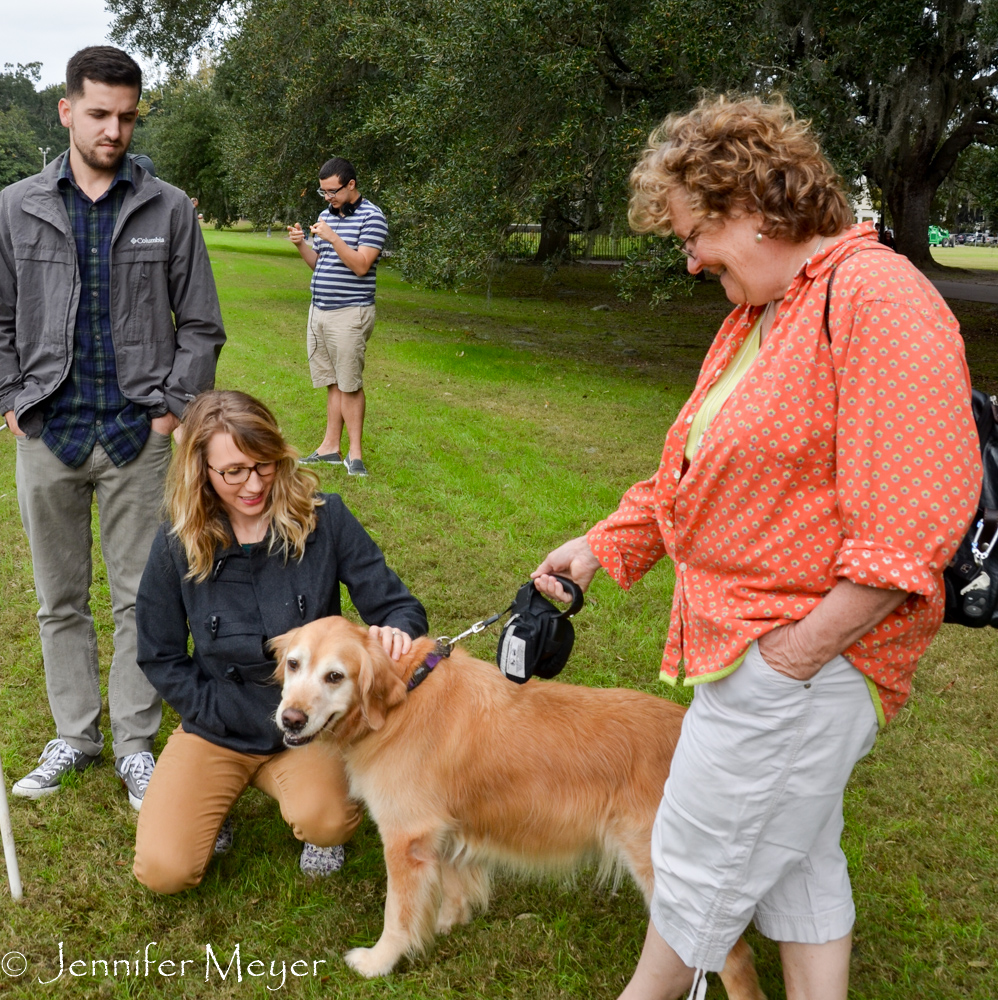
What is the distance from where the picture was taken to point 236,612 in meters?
3.27

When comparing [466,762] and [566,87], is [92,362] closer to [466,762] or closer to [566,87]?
[466,762]

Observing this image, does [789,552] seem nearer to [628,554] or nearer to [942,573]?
[942,573]

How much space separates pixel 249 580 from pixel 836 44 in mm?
10357

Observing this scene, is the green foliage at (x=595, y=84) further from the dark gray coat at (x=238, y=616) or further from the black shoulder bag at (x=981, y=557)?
the black shoulder bag at (x=981, y=557)

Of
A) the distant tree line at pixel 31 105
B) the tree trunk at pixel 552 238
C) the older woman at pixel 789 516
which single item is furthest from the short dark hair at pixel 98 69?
the distant tree line at pixel 31 105

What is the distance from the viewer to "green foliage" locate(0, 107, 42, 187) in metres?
23.0

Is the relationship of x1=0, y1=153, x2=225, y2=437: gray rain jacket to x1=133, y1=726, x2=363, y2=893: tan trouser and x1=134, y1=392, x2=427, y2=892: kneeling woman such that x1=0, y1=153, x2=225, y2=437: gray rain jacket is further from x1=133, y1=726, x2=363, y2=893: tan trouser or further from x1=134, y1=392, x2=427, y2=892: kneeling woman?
x1=133, y1=726, x2=363, y2=893: tan trouser

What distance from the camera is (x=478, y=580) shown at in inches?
231

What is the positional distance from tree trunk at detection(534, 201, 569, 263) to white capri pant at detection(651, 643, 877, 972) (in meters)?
17.5

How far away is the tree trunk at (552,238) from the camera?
2063 cm

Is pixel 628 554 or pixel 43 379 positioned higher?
pixel 43 379

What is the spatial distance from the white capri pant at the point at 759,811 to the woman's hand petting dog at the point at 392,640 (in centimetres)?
111

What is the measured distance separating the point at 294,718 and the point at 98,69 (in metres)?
2.45

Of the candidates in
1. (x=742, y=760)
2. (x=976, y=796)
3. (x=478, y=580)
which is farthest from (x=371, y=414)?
(x=742, y=760)
